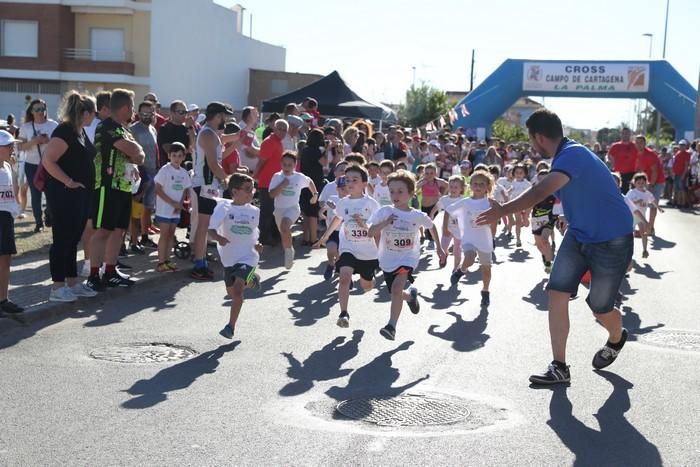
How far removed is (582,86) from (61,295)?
32506 millimetres

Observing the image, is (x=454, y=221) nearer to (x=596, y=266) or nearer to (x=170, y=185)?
(x=170, y=185)

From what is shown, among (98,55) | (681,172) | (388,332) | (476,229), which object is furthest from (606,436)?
(98,55)

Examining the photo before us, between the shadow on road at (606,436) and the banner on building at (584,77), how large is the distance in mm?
33192

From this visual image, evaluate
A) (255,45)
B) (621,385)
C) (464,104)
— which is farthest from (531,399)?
(255,45)

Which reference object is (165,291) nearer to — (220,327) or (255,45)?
(220,327)

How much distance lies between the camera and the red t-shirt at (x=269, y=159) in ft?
49.0

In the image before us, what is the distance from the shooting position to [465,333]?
8.99m

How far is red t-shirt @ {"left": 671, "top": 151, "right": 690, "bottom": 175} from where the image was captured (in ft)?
96.2

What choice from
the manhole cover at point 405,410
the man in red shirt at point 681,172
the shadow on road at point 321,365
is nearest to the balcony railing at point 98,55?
the man in red shirt at point 681,172

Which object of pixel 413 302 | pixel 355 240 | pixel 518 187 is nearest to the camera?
pixel 413 302

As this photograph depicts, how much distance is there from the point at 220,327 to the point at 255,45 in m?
54.0

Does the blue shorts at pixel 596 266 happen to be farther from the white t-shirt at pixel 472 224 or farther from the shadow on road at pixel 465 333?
the white t-shirt at pixel 472 224

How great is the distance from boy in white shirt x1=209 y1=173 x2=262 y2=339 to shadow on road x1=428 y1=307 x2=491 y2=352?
1792 millimetres

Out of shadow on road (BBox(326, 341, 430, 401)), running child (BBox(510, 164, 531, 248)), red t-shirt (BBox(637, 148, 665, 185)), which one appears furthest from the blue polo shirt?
red t-shirt (BBox(637, 148, 665, 185))
